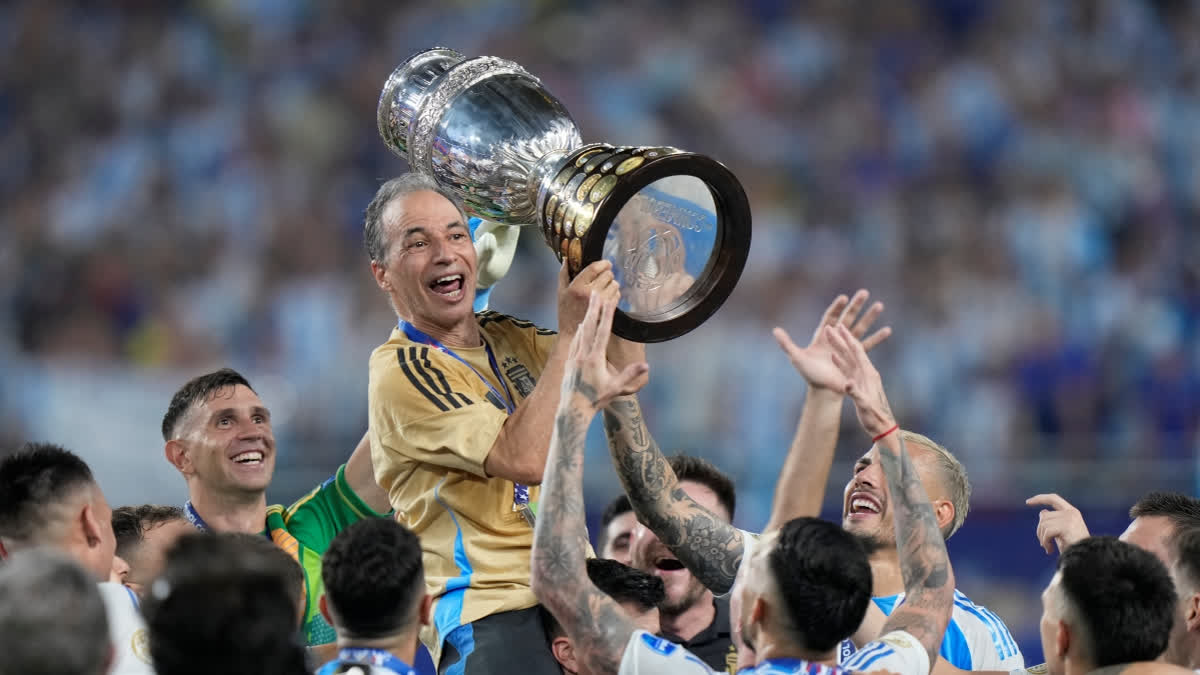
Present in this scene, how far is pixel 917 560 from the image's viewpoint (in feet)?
11.8

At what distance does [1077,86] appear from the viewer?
11562 millimetres

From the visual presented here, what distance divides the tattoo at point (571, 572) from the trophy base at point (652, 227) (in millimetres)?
532

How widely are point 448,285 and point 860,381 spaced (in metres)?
1.19

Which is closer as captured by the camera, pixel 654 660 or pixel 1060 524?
pixel 654 660

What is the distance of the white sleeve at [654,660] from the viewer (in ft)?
10.7

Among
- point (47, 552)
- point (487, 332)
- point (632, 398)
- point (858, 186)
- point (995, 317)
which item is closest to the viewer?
point (47, 552)

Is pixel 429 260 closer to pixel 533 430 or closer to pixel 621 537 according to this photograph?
pixel 533 430

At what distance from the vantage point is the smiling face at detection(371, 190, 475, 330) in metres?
4.27

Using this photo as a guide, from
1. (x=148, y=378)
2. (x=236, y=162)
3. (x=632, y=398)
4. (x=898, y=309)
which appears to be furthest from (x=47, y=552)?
(x=236, y=162)

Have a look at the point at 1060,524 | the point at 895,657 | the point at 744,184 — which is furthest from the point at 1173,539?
the point at 744,184

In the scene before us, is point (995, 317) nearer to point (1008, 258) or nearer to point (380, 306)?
point (1008, 258)

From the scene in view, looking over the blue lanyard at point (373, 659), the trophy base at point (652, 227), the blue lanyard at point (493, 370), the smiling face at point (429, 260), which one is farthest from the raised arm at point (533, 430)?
the blue lanyard at point (373, 659)

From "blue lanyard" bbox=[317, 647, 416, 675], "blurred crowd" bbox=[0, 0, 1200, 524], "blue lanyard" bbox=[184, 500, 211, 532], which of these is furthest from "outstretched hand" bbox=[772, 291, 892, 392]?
"blurred crowd" bbox=[0, 0, 1200, 524]

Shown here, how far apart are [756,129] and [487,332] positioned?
7.46 meters
